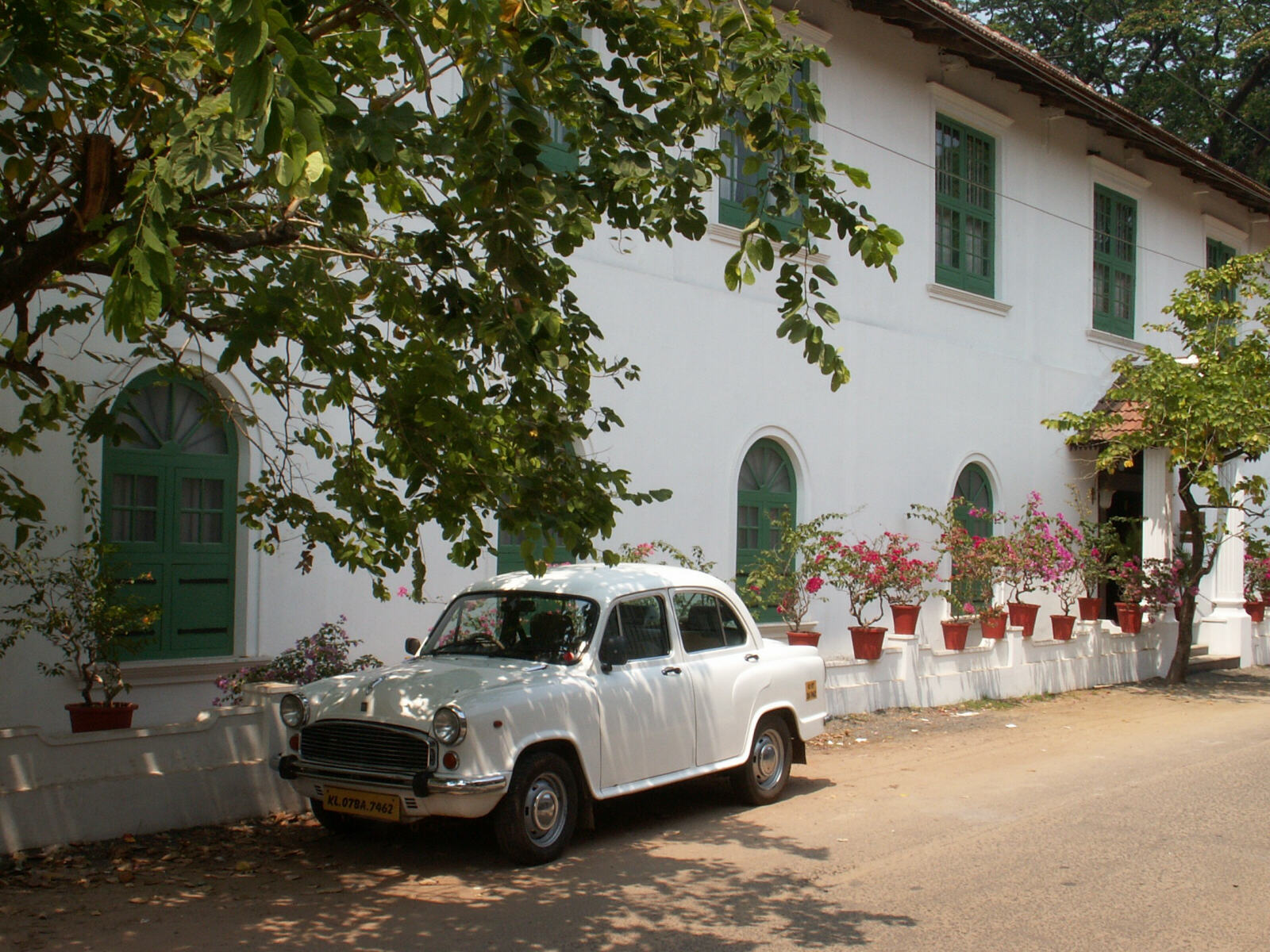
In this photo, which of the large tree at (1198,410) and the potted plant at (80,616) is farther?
the large tree at (1198,410)

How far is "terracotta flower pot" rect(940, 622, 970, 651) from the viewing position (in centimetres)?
1448

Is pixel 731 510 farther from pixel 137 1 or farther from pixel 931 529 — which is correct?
pixel 137 1

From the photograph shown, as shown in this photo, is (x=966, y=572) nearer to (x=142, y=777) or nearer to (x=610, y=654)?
(x=610, y=654)

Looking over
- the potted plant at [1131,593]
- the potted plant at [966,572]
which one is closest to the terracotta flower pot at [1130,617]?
the potted plant at [1131,593]

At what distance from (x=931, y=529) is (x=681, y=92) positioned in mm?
10369

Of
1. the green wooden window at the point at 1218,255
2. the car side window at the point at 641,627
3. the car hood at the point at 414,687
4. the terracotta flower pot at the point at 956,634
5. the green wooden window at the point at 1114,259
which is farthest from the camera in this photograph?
the green wooden window at the point at 1218,255

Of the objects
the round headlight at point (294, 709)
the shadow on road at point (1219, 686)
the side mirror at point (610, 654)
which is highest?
the side mirror at point (610, 654)

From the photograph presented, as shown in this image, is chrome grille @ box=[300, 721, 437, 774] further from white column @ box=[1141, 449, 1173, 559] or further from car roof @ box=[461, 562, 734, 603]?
white column @ box=[1141, 449, 1173, 559]

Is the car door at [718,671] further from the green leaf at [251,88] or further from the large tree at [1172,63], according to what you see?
the large tree at [1172,63]

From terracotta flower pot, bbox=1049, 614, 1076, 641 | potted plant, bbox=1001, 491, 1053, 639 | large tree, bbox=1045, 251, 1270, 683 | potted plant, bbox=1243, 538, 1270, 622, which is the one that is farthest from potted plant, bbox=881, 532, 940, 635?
potted plant, bbox=1243, 538, 1270, 622

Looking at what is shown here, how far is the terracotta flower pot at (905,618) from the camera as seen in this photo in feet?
45.4

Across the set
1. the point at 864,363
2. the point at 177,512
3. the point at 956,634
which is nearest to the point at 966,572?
the point at 956,634

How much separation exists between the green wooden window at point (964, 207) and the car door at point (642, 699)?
9.97m

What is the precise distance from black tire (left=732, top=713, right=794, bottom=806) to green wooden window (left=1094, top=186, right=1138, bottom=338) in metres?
13.3
